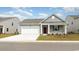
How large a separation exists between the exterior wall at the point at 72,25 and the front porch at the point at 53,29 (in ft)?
1.01

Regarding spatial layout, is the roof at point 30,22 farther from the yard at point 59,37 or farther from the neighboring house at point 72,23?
the neighboring house at point 72,23

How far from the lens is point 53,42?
1052 cm

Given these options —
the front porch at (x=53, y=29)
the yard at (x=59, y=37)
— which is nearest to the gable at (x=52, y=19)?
the front porch at (x=53, y=29)

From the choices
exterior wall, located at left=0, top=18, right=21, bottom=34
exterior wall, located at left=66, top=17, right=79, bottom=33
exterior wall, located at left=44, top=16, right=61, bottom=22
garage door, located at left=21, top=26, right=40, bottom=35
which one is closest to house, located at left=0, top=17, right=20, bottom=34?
exterior wall, located at left=0, top=18, right=21, bottom=34

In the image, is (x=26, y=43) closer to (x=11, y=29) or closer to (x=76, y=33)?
(x=11, y=29)

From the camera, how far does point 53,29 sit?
438 inches

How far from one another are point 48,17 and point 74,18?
1341mm

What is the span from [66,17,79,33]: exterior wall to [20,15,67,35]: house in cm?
27

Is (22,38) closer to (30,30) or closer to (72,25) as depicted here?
(30,30)

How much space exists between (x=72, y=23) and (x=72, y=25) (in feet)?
0.40
